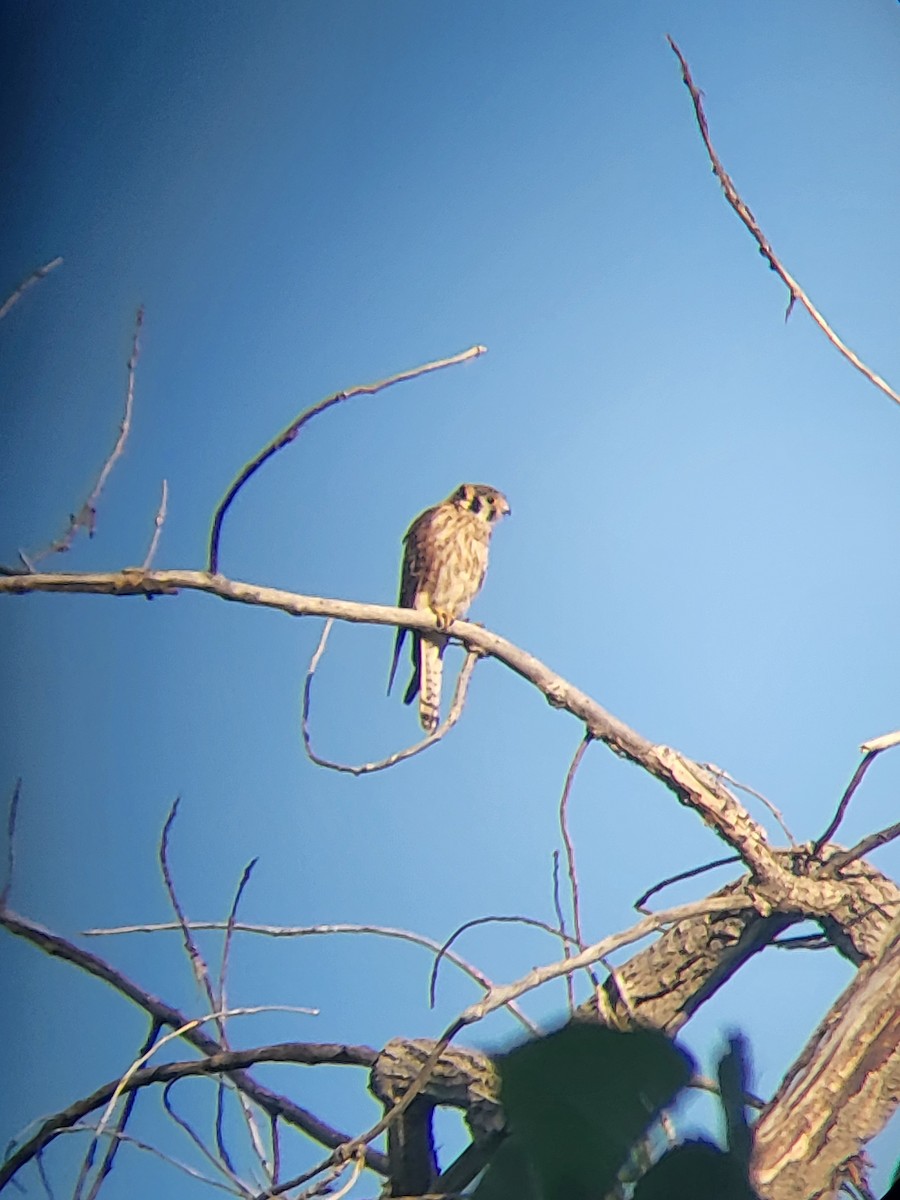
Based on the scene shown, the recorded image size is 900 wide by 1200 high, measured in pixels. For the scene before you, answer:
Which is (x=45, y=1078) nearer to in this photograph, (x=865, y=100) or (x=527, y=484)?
(x=527, y=484)

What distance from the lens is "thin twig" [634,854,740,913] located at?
4.54ft

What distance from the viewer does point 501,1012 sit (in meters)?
1.33

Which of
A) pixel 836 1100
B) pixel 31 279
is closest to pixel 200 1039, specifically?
pixel 836 1100

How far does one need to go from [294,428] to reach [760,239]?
60 cm

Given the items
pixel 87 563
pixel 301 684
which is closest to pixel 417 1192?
pixel 301 684

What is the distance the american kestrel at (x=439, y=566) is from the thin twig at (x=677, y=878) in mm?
323

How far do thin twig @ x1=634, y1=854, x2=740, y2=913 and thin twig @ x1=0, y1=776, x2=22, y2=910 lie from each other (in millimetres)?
742

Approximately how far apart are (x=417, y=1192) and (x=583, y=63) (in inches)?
52.8

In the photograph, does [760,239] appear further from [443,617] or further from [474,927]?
[474,927]

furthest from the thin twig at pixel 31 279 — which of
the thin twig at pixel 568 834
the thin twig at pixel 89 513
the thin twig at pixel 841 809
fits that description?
the thin twig at pixel 841 809

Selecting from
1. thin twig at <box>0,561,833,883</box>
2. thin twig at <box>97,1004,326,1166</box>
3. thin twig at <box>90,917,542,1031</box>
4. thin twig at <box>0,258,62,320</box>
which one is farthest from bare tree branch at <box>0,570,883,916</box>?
thin twig at <box>97,1004,326,1166</box>

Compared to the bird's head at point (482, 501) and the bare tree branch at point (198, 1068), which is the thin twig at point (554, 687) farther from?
the bare tree branch at point (198, 1068)

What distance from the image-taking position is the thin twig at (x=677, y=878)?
54.5 inches

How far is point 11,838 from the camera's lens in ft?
4.52
